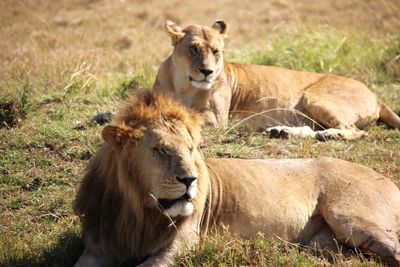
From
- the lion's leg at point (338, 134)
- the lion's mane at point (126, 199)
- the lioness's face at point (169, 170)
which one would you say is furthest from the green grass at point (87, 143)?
the lioness's face at point (169, 170)

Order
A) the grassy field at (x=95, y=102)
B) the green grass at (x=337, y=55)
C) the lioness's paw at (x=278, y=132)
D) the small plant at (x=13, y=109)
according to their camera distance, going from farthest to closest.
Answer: the green grass at (x=337, y=55) → the lioness's paw at (x=278, y=132) → the small plant at (x=13, y=109) → the grassy field at (x=95, y=102)

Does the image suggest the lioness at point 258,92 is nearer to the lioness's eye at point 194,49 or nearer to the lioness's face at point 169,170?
the lioness's eye at point 194,49

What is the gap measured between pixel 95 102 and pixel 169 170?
4.08m

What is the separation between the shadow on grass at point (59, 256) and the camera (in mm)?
4750

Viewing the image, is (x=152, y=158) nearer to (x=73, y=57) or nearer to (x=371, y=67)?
(x=73, y=57)

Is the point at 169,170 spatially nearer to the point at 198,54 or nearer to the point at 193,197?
the point at 193,197

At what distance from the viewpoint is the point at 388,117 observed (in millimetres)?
8211

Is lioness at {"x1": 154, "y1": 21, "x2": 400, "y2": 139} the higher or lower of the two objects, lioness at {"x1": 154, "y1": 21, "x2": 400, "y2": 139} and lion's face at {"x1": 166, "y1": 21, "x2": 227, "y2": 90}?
the lower

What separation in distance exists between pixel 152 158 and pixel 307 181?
1238 mm

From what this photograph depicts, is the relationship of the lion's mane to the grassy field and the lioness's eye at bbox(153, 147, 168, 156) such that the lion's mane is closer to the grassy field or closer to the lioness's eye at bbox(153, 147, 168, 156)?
the lioness's eye at bbox(153, 147, 168, 156)

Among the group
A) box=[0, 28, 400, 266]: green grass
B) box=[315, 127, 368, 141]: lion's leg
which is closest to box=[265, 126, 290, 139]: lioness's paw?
box=[0, 28, 400, 266]: green grass

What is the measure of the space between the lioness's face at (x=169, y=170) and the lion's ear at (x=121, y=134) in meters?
0.04

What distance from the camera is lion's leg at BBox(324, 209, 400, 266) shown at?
4.71 meters

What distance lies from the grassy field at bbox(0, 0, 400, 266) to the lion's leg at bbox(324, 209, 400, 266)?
0.09 m
